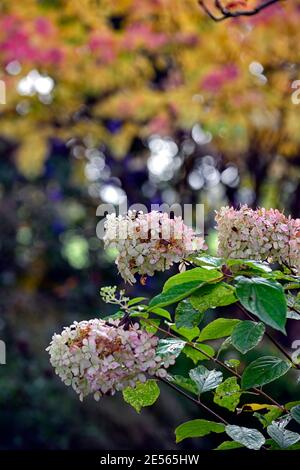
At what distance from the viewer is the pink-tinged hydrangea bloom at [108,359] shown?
3.95 ft

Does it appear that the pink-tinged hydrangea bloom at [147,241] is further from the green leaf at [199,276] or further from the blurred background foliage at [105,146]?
the blurred background foliage at [105,146]

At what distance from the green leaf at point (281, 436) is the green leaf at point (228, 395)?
0.35 ft

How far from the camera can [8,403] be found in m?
4.19

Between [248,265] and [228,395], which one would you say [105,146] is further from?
[248,265]

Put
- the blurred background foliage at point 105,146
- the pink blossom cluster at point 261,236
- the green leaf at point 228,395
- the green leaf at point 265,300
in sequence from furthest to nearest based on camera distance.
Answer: the blurred background foliage at point 105,146
the green leaf at point 228,395
the pink blossom cluster at point 261,236
the green leaf at point 265,300

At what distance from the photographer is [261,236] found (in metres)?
1.30

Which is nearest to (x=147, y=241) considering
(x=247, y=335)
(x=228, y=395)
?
(x=247, y=335)

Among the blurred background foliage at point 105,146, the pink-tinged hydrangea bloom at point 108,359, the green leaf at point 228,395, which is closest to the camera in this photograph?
the pink-tinged hydrangea bloom at point 108,359

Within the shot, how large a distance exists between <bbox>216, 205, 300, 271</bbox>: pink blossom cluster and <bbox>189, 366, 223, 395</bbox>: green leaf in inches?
9.8

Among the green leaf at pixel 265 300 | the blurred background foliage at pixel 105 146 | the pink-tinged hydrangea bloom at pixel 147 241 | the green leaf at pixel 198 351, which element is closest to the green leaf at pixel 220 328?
the green leaf at pixel 198 351

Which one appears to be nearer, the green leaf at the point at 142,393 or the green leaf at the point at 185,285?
the green leaf at the point at 185,285

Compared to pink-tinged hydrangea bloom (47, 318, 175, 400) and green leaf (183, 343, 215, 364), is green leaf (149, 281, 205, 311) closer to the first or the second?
pink-tinged hydrangea bloom (47, 318, 175, 400)

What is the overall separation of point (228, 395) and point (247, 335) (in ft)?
0.76

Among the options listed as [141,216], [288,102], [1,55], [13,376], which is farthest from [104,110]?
[141,216]
